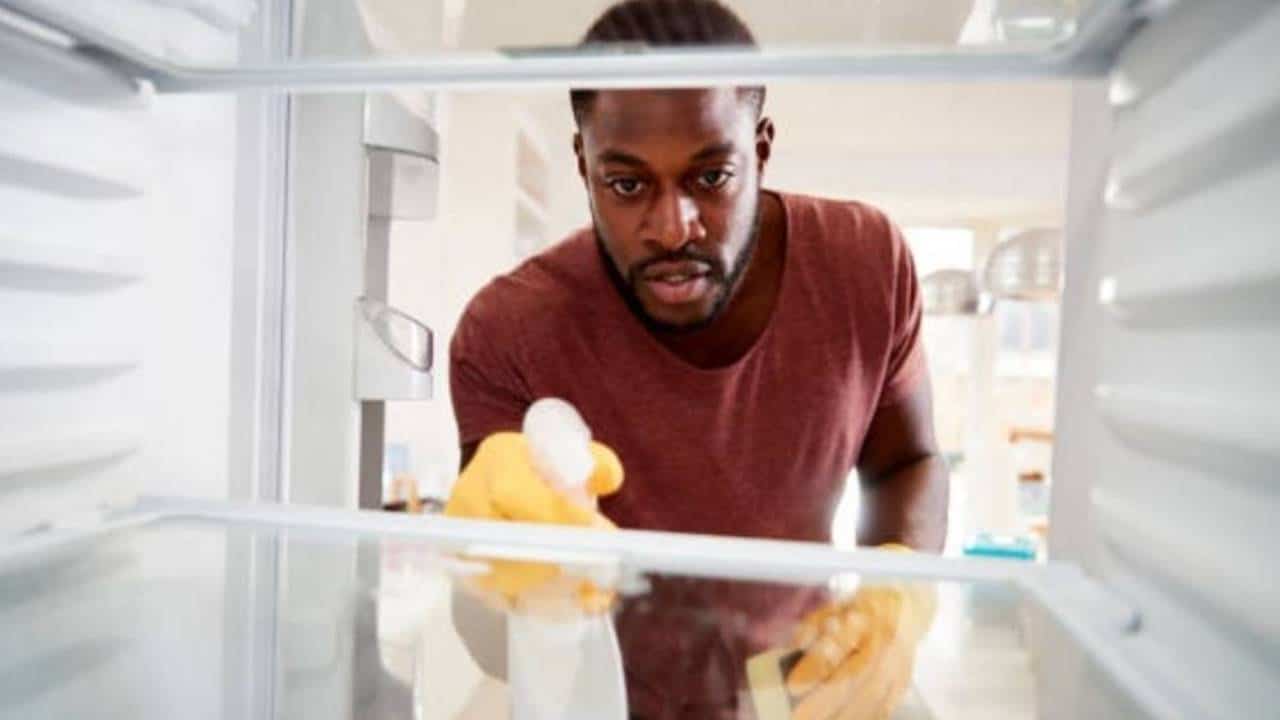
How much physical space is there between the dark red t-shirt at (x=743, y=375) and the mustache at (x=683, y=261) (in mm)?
59

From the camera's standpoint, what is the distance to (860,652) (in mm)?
836

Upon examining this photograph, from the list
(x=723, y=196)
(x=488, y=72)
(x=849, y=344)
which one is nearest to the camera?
(x=488, y=72)

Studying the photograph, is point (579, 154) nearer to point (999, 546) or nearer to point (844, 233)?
point (844, 233)

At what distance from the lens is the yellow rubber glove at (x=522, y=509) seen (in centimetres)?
82

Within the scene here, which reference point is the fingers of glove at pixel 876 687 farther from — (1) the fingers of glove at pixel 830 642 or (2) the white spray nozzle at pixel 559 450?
(2) the white spray nozzle at pixel 559 450

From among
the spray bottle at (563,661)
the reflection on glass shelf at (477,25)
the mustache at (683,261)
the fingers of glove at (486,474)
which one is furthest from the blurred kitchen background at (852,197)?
the spray bottle at (563,661)

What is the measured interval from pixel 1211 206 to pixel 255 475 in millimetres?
907

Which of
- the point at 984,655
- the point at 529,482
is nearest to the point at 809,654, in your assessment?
the point at 984,655

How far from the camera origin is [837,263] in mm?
1243

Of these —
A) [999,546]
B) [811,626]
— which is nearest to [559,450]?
[811,626]

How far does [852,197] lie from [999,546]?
57cm

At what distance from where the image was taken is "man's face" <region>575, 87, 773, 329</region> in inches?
42.3

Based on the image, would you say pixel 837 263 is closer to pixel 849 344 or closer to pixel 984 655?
pixel 849 344

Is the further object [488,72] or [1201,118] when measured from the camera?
[488,72]
